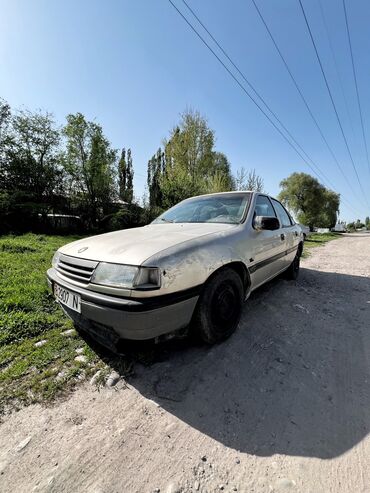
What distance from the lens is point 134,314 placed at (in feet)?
5.21

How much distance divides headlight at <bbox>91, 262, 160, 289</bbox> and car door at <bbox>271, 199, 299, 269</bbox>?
269 cm

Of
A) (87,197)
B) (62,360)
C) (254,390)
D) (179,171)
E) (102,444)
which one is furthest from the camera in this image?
(179,171)

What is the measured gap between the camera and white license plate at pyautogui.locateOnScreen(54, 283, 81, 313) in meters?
1.87

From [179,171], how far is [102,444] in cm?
1655

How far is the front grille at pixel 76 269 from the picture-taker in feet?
6.20

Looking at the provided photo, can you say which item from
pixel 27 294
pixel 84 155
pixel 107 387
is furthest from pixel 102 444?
pixel 84 155

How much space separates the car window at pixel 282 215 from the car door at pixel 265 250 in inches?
11.7

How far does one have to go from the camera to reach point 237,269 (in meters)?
2.54

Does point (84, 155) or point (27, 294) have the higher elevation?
point (84, 155)

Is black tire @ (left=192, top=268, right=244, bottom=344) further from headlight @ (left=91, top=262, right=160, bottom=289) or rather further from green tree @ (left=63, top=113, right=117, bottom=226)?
green tree @ (left=63, top=113, right=117, bottom=226)

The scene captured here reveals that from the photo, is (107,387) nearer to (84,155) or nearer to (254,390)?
(254,390)

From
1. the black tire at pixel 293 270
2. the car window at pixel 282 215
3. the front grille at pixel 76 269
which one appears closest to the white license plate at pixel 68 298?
the front grille at pixel 76 269

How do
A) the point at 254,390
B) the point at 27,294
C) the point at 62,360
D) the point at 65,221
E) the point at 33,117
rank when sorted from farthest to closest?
the point at 65,221 < the point at 33,117 < the point at 27,294 < the point at 62,360 < the point at 254,390

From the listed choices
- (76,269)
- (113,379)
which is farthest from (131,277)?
(113,379)
